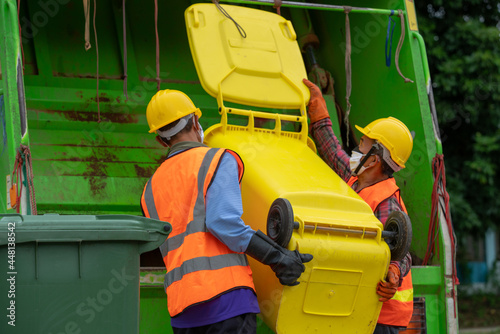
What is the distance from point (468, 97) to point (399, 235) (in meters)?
4.70

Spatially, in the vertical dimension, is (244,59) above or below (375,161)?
above

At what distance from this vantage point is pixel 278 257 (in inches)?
85.4

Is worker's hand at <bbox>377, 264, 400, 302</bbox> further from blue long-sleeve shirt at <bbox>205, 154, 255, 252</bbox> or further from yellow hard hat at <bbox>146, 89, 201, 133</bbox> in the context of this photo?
yellow hard hat at <bbox>146, 89, 201, 133</bbox>

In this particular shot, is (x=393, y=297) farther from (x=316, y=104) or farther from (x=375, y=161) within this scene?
(x=316, y=104)

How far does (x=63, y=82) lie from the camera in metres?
3.61

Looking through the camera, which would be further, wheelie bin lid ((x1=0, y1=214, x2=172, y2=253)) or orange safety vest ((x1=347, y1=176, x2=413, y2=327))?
orange safety vest ((x1=347, y1=176, x2=413, y2=327))

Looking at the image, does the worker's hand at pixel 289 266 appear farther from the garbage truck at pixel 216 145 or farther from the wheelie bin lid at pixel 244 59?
the wheelie bin lid at pixel 244 59

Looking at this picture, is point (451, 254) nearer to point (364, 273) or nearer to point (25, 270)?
point (364, 273)

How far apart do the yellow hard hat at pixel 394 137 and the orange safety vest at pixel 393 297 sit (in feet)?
0.43

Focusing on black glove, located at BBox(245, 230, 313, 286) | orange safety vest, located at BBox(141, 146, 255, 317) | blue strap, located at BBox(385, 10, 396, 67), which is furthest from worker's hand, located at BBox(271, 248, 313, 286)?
blue strap, located at BBox(385, 10, 396, 67)

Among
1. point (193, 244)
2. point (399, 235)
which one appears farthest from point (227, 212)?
point (399, 235)

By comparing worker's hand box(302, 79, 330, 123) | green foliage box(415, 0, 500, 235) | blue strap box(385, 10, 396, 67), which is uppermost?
blue strap box(385, 10, 396, 67)

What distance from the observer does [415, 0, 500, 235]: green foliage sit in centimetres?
667

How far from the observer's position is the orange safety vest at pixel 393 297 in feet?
8.70
